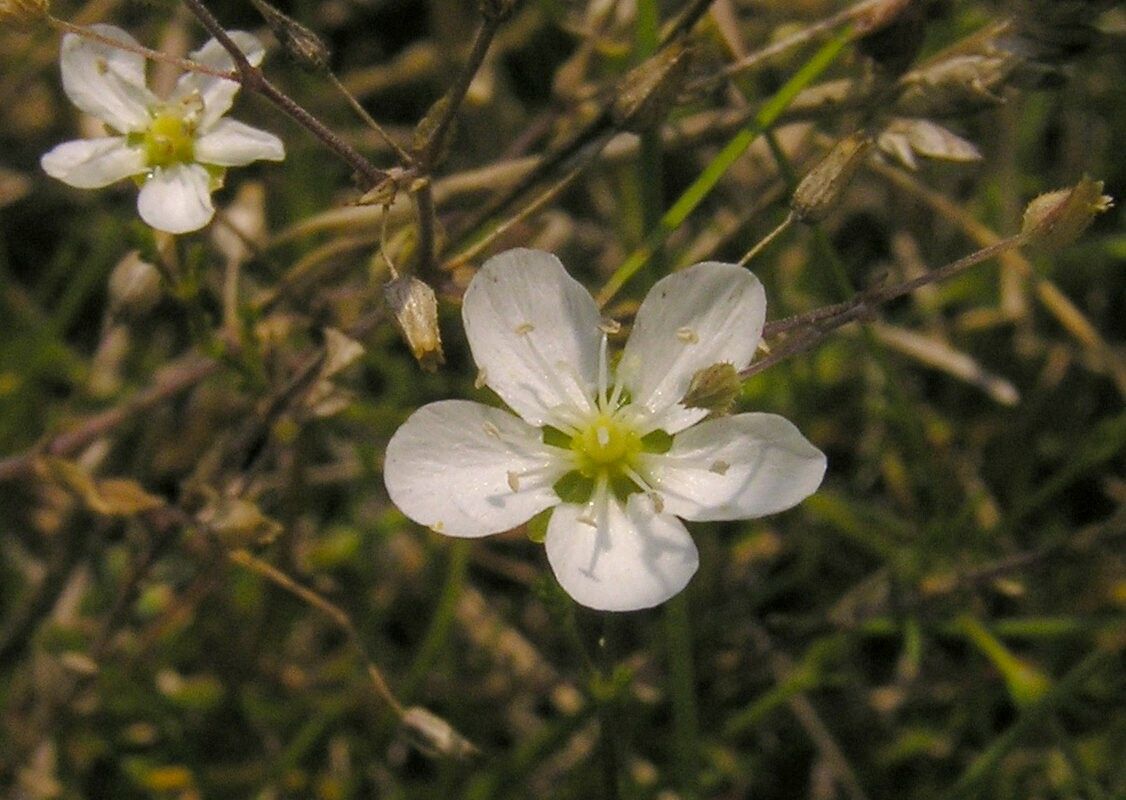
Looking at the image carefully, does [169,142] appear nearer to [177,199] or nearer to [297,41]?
[177,199]

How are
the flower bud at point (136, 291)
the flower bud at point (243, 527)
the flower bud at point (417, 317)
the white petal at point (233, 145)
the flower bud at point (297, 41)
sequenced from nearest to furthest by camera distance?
the flower bud at point (417, 317), the flower bud at point (297, 41), the white petal at point (233, 145), the flower bud at point (243, 527), the flower bud at point (136, 291)

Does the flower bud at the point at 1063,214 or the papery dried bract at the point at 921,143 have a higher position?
the flower bud at the point at 1063,214

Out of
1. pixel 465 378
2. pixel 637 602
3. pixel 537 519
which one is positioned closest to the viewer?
pixel 637 602

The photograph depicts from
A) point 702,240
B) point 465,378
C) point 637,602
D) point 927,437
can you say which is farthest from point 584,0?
point 637,602

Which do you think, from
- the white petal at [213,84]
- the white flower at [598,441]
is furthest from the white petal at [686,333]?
the white petal at [213,84]

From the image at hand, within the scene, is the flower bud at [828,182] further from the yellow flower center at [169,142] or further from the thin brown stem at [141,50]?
the yellow flower center at [169,142]

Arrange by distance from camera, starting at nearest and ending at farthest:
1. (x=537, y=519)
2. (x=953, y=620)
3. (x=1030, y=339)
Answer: (x=537, y=519), (x=953, y=620), (x=1030, y=339)

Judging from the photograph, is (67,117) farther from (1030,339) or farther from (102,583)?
(1030,339)

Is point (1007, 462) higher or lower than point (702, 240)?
lower

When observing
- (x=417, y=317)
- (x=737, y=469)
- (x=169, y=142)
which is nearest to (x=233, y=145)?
(x=169, y=142)
